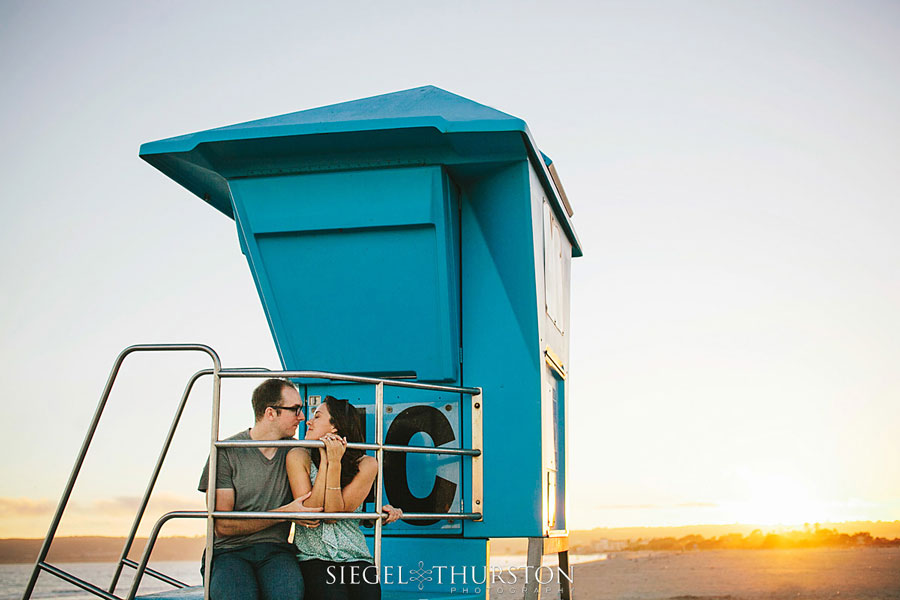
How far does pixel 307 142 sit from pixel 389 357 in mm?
1582

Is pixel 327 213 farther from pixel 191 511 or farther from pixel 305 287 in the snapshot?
pixel 191 511

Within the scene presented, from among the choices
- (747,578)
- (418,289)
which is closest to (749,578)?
(747,578)

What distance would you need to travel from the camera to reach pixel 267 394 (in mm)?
4797

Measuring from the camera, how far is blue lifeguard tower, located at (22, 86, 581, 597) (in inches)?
238

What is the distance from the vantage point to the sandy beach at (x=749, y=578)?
16859mm

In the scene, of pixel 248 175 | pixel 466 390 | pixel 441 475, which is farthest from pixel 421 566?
pixel 248 175

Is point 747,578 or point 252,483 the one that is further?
point 747,578

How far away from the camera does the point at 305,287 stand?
6.28m

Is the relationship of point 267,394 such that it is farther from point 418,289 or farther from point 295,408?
point 418,289

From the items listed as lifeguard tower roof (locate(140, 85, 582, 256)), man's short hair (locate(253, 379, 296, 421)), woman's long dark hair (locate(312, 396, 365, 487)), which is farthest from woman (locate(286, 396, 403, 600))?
lifeguard tower roof (locate(140, 85, 582, 256))

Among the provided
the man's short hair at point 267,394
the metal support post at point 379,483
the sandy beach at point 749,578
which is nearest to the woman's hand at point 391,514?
the metal support post at point 379,483

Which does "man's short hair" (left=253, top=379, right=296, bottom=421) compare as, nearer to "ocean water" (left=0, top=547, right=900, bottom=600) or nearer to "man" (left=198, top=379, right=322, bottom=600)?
"man" (left=198, top=379, right=322, bottom=600)

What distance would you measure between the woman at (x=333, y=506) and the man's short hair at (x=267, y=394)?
278mm

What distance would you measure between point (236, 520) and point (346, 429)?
2.60ft
